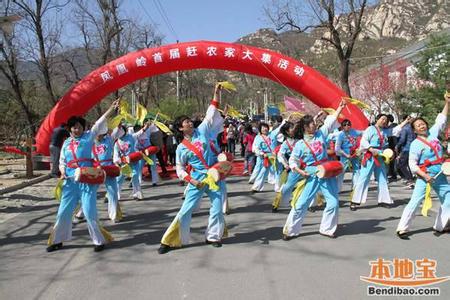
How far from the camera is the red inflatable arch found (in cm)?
1151

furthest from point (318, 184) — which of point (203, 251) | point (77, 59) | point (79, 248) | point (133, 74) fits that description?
point (77, 59)

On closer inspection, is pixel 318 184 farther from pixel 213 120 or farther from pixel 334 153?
pixel 334 153

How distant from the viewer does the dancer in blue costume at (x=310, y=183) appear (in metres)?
5.74

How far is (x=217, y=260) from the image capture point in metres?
4.95

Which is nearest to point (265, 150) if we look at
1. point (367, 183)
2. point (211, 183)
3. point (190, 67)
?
point (367, 183)

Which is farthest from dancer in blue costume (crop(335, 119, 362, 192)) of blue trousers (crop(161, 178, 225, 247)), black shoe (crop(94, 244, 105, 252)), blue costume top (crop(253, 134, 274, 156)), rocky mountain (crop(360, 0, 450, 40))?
rocky mountain (crop(360, 0, 450, 40))

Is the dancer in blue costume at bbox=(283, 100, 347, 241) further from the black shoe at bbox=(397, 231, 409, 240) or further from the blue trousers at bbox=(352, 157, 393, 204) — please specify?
the blue trousers at bbox=(352, 157, 393, 204)

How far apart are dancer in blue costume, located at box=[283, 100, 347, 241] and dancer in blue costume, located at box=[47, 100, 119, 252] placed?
8.30 ft

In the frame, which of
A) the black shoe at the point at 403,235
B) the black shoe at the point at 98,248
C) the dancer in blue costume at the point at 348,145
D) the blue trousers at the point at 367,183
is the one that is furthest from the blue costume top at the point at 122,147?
the black shoe at the point at 403,235

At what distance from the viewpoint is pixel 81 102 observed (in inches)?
463

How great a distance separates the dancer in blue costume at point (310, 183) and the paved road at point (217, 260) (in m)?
0.19

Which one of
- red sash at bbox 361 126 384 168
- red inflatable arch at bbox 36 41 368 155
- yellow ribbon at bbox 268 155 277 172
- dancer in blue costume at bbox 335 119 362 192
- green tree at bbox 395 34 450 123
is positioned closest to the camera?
red sash at bbox 361 126 384 168

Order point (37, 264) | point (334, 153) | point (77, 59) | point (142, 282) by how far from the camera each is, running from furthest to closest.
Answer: point (77, 59)
point (334, 153)
point (37, 264)
point (142, 282)

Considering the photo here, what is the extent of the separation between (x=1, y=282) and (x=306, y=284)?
125 inches
